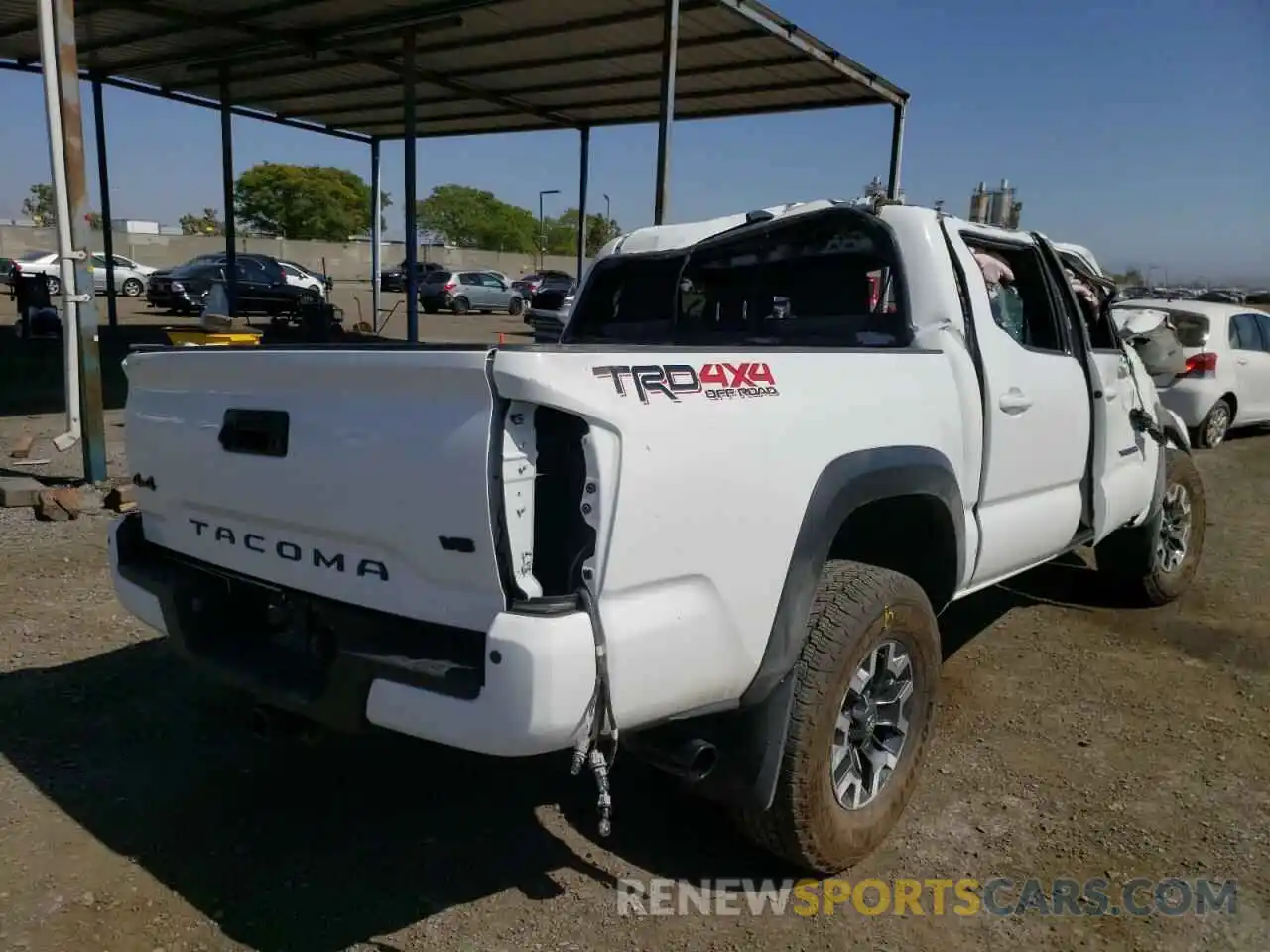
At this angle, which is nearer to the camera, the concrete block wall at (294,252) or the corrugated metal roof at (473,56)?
the corrugated metal roof at (473,56)

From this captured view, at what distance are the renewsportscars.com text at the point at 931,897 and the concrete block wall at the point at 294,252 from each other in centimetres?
4189

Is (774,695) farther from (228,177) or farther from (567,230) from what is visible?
(567,230)

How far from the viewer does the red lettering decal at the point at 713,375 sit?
2.29 metres

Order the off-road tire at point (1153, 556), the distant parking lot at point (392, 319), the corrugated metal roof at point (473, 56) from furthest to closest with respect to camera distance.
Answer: the distant parking lot at point (392, 319) < the corrugated metal roof at point (473, 56) < the off-road tire at point (1153, 556)

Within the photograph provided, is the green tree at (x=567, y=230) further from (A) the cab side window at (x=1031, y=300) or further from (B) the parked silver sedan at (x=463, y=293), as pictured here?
→ (A) the cab side window at (x=1031, y=300)

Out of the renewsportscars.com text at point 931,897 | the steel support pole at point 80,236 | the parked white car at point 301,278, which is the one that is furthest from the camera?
the parked white car at point 301,278

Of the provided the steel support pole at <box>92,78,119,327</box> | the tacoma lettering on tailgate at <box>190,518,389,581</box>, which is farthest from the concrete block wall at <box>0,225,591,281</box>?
the tacoma lettering on tailgate at <box>190,518,389,581</box>

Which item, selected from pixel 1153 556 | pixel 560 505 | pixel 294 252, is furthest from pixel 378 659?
pixel 294 252

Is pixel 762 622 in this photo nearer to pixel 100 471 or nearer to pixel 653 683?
pixel 653 683

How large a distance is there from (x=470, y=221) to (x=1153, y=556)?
11259 cm

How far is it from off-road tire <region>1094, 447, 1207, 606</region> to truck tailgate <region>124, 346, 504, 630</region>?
4338 mm

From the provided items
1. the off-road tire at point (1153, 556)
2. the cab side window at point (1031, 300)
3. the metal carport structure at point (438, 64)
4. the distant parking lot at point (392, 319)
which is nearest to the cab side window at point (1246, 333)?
the metal carport structure at point (438, 64)

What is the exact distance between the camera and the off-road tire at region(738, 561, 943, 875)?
2582mm

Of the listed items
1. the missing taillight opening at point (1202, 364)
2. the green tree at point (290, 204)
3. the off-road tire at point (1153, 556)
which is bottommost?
the off-road tire at point (1153, 556)
